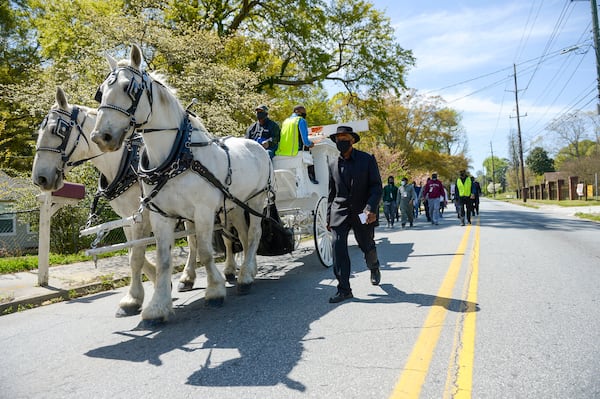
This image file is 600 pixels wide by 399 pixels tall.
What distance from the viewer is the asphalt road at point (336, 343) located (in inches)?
113

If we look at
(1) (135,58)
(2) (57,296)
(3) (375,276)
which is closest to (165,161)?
(1) (135,58)

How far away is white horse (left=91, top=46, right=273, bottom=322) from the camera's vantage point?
4.07 meters

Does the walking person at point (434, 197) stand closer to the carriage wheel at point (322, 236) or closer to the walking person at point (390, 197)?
the walking person at point (390, 197)

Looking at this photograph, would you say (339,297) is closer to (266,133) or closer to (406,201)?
(266,133)

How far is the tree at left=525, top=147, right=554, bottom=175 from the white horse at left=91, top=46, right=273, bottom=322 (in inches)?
3805

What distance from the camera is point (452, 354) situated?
3.29 m

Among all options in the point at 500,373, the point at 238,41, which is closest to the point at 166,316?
the point at 500,373

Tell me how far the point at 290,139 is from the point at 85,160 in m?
3.54

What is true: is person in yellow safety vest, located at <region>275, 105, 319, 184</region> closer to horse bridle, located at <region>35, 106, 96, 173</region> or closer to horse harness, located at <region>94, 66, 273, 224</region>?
horse harness, located at <region>94, 66, 273, 224</region>

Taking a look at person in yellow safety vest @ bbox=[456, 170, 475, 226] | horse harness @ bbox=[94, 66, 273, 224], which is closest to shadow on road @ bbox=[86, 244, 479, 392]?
horse harness @ bbox=[94, 66, 273, 224]

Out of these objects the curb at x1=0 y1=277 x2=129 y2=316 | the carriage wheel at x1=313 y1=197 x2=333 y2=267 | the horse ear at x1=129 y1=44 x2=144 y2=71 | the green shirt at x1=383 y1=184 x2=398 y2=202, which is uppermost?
the horse ear at x1=129 y1=44 x2=144 y2=71

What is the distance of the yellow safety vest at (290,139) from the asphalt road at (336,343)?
92.7 inches

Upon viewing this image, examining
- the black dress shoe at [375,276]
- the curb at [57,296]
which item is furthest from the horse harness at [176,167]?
the curb at [57,296]

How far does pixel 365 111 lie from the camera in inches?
1132
